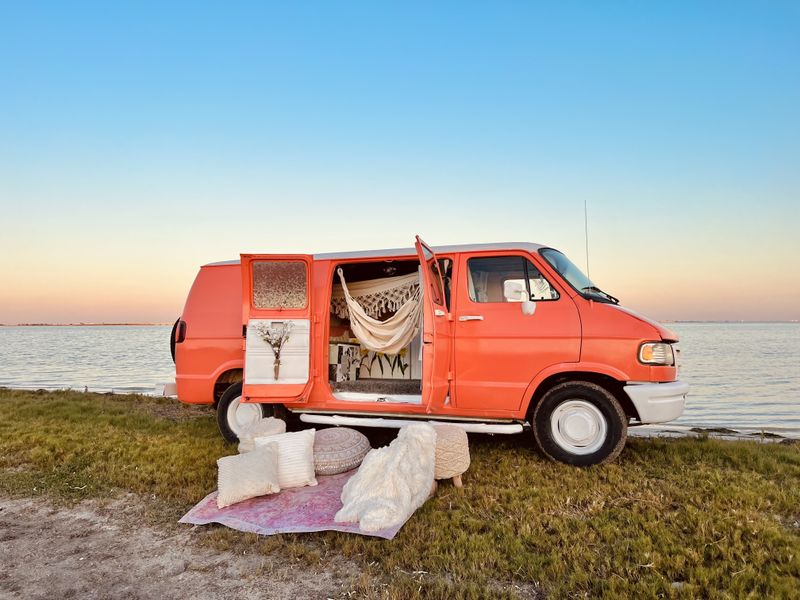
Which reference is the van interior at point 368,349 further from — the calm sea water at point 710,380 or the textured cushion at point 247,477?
the calm sea water at point 710,380

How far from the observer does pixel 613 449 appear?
539 cm

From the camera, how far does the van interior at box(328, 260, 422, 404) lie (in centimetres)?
718

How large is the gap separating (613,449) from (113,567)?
4499 mm

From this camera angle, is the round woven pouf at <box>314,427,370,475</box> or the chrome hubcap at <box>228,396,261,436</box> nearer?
the round woven pouf at <box>314,427,370,475</box>

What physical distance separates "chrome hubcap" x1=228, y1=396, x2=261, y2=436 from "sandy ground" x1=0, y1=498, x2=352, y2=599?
2227mm

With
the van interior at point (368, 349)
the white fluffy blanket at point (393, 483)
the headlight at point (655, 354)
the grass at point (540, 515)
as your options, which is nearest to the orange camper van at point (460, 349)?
the headlight at point (655, 354)

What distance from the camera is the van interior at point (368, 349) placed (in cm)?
718

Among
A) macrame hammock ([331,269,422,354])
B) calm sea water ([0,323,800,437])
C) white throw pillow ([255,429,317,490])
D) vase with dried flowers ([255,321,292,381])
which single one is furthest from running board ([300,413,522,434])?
calm sea water ([0,323,800,437])

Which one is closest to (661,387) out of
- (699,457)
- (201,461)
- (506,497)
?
(699,457)

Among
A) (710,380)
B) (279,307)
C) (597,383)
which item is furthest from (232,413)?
(710,380)

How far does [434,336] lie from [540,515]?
207 centimetres

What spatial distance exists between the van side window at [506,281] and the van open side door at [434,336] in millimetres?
411

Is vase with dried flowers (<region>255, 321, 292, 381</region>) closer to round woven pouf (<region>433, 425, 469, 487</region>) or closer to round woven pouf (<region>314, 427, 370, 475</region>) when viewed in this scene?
round woven pouf (<region>314, 427, 370, 475</region>)

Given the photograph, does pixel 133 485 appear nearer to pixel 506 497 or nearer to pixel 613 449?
pixel 506 497
